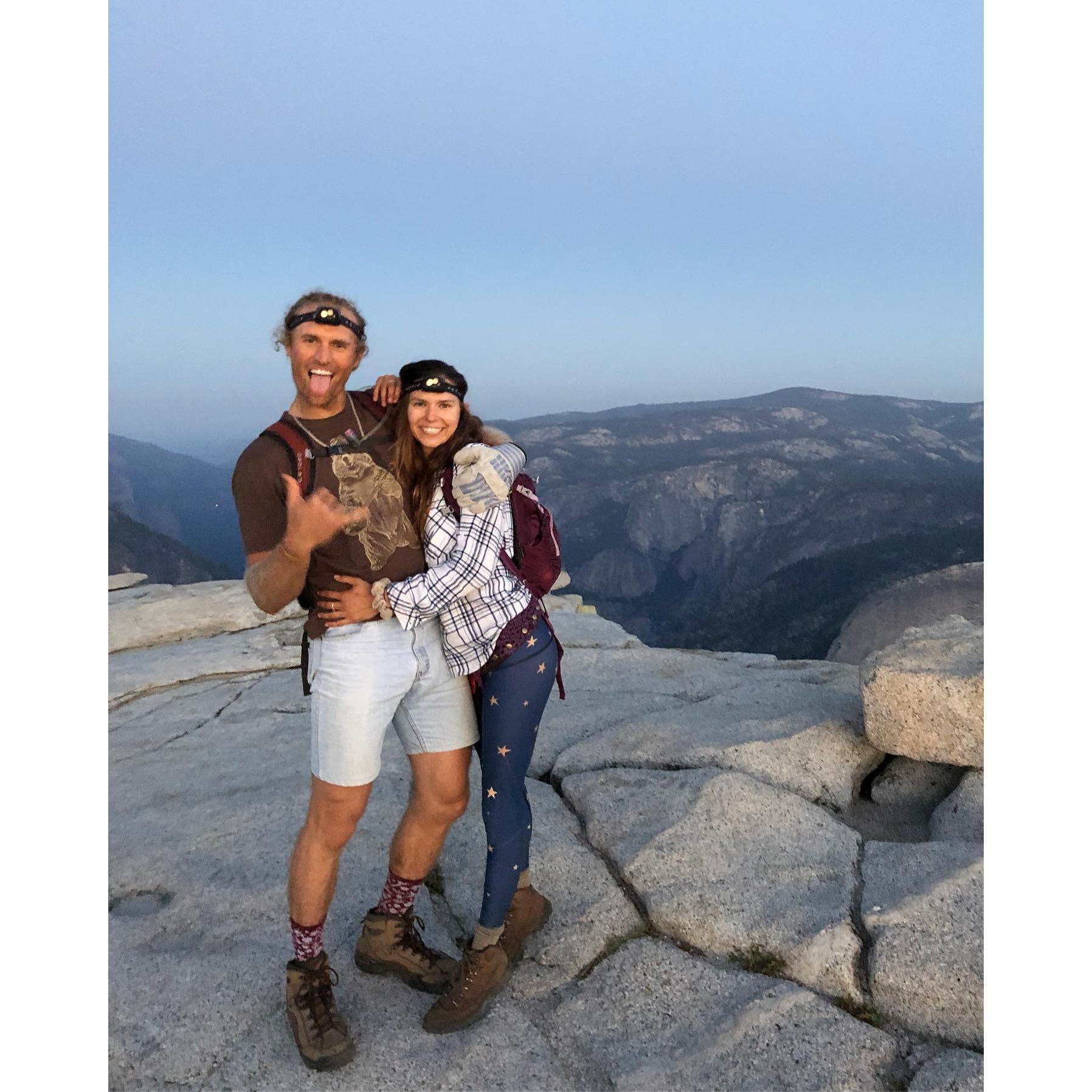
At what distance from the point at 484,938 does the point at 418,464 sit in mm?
1587

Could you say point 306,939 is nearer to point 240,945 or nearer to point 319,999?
point 319,999

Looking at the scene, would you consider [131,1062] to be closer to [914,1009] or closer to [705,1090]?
[705,1090]

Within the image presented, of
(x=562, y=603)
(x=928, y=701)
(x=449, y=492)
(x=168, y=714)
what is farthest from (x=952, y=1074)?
(x=562, y=603)

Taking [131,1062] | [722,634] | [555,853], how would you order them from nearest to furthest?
[131,1062] → [555,853] → [722,634]

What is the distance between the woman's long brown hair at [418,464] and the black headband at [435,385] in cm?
4

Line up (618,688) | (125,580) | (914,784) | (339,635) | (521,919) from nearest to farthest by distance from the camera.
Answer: (339,635)
(521,919)
(914,784)
(618,688)
(125,580)

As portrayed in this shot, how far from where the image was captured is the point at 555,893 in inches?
137

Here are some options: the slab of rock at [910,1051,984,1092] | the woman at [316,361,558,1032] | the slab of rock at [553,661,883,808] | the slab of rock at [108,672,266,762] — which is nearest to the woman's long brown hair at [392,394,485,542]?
the woman at [316,361,558,1032]

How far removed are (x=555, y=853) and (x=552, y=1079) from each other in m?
1.15

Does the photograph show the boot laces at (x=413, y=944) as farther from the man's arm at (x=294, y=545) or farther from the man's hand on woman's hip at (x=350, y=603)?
the man's arm at (x=294, y=545)

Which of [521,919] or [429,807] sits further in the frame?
[521,919]

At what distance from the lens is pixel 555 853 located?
3723 mm

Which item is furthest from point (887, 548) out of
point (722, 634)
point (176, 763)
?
point (176, 763)

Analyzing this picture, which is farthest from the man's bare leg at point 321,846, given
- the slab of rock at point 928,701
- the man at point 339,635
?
the slab of rock at point 928,701
